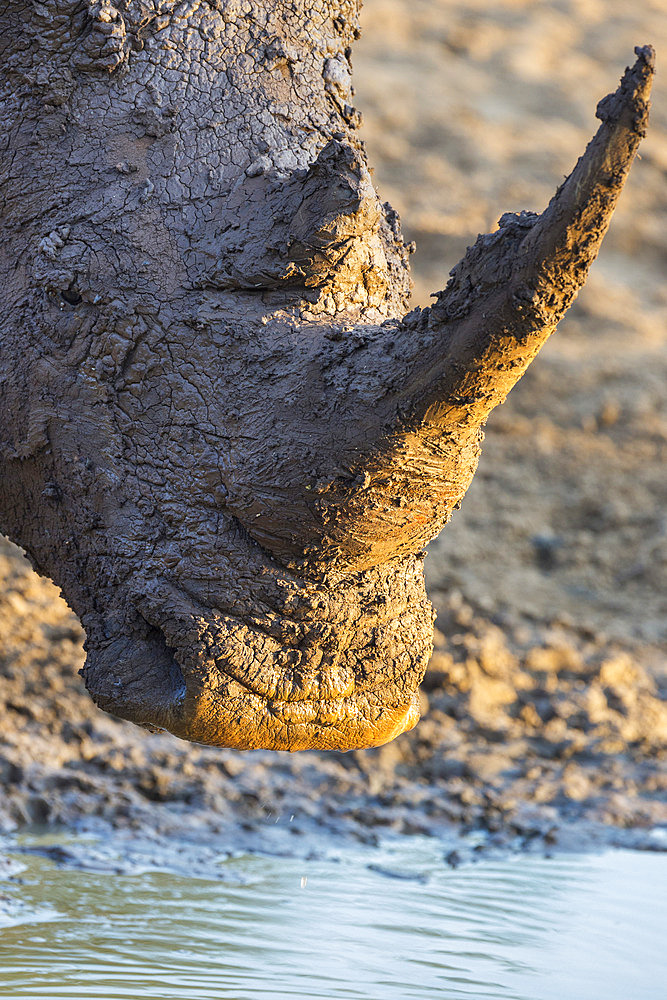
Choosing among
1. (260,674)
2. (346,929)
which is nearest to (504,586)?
(346,929)

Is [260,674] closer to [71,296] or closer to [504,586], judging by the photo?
[71,296]

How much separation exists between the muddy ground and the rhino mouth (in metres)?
1.60

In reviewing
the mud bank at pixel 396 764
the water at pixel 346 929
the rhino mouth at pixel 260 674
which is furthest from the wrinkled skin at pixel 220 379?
the mud bank at pixel 396 764

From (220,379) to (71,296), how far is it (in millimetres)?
299

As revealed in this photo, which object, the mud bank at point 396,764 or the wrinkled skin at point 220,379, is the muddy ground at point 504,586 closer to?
the mud bank at point 396,764

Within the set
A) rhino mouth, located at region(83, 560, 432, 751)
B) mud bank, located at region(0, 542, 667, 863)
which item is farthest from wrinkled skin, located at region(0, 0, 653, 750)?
mud bank, located at region(0, 542, 667, 863)

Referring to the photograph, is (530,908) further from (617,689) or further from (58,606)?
(58,606)

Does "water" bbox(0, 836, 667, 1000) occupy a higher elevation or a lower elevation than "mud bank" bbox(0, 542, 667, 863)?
lower

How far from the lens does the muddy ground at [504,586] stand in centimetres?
354

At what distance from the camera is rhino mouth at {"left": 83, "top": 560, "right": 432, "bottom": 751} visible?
69.3 inches

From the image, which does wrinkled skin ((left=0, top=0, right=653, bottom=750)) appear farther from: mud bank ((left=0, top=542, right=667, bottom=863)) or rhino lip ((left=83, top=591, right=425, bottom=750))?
mud bank ((left=0, top=542, right=667, bottom=863))

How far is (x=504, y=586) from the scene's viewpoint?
4891 millimetres

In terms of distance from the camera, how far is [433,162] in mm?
7172

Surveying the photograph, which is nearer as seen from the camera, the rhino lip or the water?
the rhino lip
